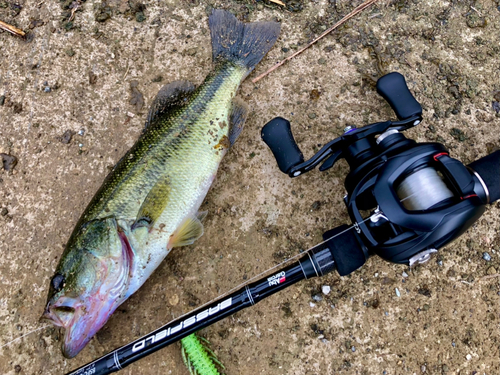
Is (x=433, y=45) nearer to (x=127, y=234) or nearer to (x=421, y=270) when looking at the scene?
(x=421, y=270)

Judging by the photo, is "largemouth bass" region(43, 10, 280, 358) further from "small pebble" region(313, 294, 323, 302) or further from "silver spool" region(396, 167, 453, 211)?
"silver spool" region(396, 167, 453, 211)

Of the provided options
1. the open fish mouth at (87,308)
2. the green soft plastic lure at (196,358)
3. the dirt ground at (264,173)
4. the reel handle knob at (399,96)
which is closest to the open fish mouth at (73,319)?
the open fish mouth at (87,308)

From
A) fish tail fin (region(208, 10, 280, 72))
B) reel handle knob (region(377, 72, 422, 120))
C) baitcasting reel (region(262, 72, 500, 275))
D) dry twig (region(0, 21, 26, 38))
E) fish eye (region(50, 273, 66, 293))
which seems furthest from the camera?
dry twig (region(0, 21, 26, 38))

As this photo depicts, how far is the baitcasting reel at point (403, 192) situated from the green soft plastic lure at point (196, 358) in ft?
4.28

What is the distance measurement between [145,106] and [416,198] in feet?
8.28

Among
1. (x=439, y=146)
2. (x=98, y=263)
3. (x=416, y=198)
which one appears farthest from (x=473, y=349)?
(x=98, y=263)

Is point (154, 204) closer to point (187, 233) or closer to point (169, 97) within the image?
point (187, 233)

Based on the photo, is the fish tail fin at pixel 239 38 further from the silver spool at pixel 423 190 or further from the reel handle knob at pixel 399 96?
the silver spool at pixel 423 190

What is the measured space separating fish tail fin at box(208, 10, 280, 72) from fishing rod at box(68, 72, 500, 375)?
41.8 inches

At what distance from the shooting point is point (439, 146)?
2186mm

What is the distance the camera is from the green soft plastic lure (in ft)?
8.67

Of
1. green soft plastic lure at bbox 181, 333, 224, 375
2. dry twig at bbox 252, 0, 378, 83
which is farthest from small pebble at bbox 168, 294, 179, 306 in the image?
dry twig at bbox 252, 0, 378, 83

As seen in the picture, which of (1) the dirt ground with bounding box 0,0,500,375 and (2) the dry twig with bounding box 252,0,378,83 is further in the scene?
(2) the dry twig with bounding box 252,0,378,83

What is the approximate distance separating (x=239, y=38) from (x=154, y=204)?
1.78 meters
